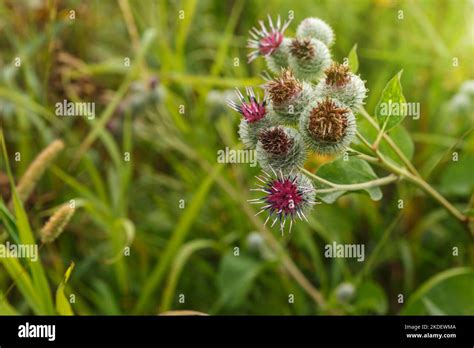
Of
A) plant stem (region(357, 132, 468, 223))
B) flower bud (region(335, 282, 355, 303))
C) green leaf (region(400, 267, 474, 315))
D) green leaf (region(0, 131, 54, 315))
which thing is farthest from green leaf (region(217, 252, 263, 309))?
plant stem (region(357, 132, 468, 223))

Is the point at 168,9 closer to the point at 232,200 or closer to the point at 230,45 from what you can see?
the point at 230,45

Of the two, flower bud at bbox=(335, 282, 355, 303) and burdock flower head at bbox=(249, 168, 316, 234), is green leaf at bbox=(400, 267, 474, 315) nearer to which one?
flower bud at bbox=(335, 282, 355, 303)

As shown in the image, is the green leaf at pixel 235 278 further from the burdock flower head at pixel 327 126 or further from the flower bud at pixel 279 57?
the burdock flower head at pixel 327 126

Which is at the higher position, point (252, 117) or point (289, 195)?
point (252, 117)

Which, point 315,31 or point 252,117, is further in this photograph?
point 315,31

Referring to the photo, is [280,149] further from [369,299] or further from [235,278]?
[235,278]

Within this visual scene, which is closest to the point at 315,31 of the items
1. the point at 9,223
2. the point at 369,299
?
the point at 9,223
